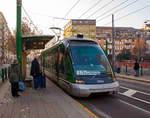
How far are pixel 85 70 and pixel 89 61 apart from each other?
0.60 meters

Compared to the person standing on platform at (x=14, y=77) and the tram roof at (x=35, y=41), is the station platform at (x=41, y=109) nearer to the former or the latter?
the person standing on platform at (x=14, y=77)

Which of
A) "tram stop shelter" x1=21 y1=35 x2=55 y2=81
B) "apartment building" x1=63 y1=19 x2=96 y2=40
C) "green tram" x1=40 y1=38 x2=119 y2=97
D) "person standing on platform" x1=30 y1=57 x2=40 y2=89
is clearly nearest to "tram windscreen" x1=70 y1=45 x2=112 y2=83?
"green tram" x1=40 y1=38 x2=119 y2=97

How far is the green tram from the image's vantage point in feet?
23.1

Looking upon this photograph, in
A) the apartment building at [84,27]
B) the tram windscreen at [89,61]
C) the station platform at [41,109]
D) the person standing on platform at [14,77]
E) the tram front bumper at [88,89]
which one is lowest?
the station platform at [41,109]

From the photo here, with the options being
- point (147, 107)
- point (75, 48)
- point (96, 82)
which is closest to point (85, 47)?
point (75, 48)

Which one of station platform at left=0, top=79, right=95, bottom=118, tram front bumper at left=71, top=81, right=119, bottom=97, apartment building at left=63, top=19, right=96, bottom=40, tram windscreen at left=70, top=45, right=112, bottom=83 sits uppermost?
apartment building at left=63, top=19, right=96, bottom=40

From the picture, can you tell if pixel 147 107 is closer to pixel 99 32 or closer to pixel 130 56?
pixel 130 56

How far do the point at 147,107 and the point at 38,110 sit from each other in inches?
156

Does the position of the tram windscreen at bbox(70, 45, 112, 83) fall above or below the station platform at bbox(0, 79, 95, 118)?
above

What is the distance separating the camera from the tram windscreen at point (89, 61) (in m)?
7.48

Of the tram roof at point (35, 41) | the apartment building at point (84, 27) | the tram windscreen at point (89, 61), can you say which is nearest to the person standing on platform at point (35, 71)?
the tram roof at point (35, 41)

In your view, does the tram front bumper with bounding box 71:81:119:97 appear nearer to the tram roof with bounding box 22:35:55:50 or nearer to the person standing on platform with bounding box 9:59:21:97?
the person standing on platform with bounding box 9:59:21:97

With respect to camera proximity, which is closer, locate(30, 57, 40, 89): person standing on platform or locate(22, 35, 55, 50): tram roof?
locate(30, 57, 40, 89): person standing on platform

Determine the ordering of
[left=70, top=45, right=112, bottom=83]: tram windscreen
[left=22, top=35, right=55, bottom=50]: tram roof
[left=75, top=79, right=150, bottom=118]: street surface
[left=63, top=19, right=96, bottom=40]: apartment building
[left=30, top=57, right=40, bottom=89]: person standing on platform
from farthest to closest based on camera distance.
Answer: [left=63, top=19, right=96, bottom=40]: apartment building < [left=22, top=35, right=55, bottom=50]: tram roof < [left=30, top=57, right=40, bottom=89]: person standing on platform < [left=70, top=45, right=112, bottom=83]: tram windscreen < [left=75, top=79, right=150, bottom=118]: street surface
